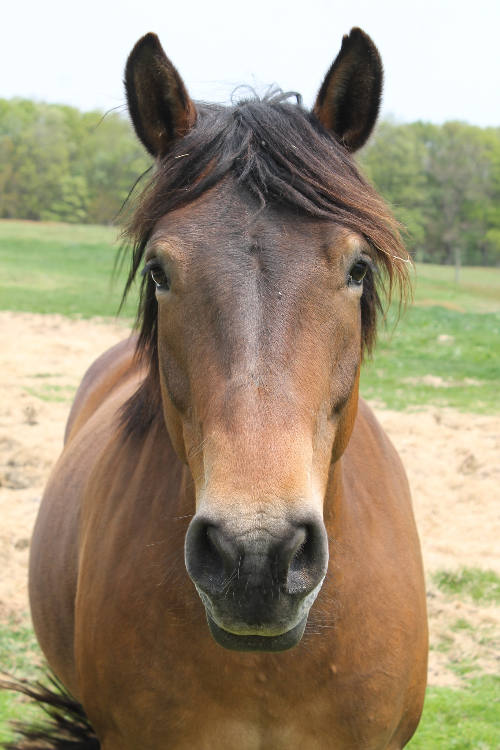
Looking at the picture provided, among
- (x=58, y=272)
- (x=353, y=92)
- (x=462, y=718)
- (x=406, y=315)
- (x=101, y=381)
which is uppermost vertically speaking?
(x=353, y=92)

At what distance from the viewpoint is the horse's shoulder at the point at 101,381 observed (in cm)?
427

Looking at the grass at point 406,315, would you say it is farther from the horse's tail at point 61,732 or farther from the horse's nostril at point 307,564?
the horse's tail at point 61,732

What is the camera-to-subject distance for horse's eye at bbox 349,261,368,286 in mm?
1994

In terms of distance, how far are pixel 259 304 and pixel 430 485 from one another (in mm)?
5995

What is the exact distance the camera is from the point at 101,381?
4555 mm

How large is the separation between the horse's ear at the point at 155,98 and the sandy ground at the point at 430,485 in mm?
3749

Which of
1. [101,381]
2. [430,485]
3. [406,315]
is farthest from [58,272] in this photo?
[101,381]

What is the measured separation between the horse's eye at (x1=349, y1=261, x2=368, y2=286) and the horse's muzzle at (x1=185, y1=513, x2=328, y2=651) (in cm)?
83

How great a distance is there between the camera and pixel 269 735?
2105 mm

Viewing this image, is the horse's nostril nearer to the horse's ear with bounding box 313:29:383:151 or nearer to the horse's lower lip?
the horse's lower lip

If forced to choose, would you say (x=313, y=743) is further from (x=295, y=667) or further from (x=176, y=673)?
(x=176, y=673)

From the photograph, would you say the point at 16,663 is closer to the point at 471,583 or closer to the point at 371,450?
the point at 371,450

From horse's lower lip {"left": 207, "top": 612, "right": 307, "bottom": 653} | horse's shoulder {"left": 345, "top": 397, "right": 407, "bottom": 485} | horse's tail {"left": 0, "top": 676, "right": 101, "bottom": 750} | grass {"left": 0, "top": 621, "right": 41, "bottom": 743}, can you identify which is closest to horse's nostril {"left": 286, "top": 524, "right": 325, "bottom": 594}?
horse's lower lip {"left": 207, "top": 612, "right": 307, "bottom": 653}

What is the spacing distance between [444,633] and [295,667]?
302cm
